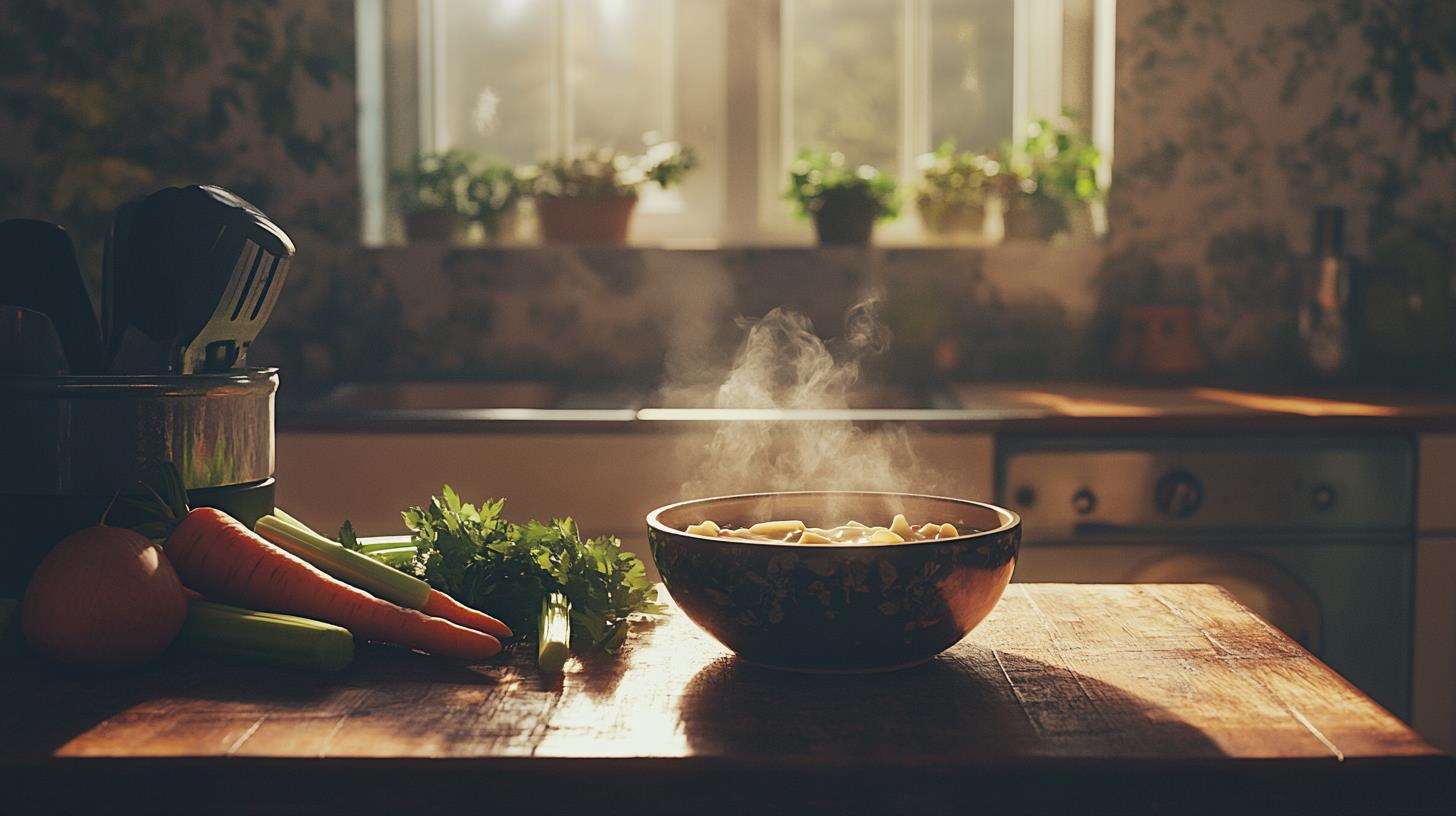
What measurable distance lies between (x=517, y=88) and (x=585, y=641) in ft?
7.72

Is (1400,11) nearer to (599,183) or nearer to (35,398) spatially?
(599,183)

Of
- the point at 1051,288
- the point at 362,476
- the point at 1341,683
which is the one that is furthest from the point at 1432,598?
the point at 362,476

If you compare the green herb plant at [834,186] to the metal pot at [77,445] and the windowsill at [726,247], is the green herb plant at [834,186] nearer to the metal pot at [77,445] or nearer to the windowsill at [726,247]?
the windowsill at [726,247]

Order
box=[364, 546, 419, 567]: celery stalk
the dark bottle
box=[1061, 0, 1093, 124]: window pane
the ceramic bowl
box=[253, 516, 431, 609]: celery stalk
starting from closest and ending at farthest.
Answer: the ceramic bowl < box=[253, 516, 431, 609]: celery stalk < box=[364, 546, 419, 567]: celery stalk < the dark bottle < box=[1061, 0, 1093, 124]: window pane

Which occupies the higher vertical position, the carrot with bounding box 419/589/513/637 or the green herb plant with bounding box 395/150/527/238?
the green herb plant with bounding box 395/150/527/238

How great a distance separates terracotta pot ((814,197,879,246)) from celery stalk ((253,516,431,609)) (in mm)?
1997

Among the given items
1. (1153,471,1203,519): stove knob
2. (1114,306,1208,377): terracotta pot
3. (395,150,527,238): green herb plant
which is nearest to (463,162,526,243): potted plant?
(395,150,527,238): green herb plant

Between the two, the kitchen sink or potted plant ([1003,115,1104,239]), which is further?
potted plant ([1003,115,1104,239])

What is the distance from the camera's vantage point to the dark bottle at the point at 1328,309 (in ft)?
8.91

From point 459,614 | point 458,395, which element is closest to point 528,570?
point 459,614

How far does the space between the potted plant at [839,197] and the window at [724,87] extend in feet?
0.44

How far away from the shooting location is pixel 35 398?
0.95m

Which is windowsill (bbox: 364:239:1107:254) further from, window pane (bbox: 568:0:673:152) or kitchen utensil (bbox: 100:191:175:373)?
kitchen utensil (bbox: 100:191:175:373)

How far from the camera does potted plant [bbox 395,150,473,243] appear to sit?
2.93 meters
